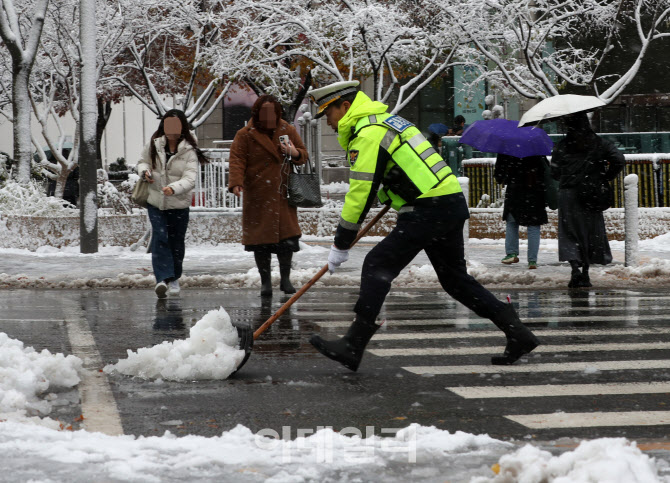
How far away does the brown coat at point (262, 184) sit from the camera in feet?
32.0

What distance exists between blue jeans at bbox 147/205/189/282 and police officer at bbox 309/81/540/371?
14.0ft

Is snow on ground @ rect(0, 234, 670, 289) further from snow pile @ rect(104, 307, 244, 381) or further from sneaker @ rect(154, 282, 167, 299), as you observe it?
snow pile @ rect(104, 307, 244, 381)

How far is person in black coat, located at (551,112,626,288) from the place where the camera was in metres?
10.5

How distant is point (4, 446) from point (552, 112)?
7.59 m

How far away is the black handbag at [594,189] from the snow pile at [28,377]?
247 inches

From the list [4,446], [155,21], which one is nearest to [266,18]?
[155,21]

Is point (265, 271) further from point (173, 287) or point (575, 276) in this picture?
point (575, 276)

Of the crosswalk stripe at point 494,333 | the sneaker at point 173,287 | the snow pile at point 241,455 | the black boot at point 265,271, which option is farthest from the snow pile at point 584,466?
the sneaker at point 173,287

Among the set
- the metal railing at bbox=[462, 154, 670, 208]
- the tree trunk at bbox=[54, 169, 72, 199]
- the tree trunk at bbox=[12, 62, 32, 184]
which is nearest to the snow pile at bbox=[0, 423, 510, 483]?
the metal railing at bbox=[462, 154, 670, 208]

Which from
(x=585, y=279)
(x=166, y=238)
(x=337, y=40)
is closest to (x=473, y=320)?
(x=585, y=279)

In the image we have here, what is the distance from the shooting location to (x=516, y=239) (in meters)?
13.2

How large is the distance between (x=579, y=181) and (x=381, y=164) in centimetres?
539

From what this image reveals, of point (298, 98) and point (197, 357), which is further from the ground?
point (298, 98)

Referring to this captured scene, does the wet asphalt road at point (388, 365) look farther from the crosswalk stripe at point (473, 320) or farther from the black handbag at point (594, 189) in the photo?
the black handbag at point (594, 189)
